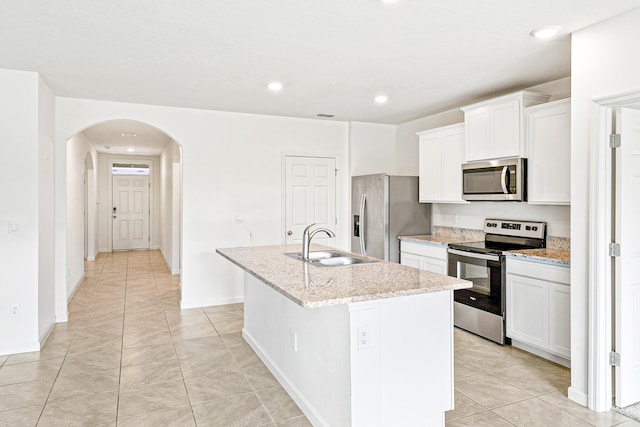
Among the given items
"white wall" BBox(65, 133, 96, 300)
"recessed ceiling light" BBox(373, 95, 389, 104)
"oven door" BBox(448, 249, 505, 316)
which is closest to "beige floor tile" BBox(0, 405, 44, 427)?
"white wall" BBox(65, 133, 96, 300)

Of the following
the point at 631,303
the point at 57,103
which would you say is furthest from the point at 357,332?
the point at 57,103

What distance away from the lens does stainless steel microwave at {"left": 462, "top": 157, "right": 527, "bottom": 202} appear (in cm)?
386

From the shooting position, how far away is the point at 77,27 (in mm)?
2750

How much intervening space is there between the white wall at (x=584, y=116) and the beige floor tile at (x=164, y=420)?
249cm

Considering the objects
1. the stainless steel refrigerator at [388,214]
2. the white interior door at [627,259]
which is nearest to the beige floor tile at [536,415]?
the white interior door at [627,259]

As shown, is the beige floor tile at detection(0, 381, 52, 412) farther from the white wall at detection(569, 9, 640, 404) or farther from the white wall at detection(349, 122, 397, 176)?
the white wall at detection(349, 122, 397, 176)

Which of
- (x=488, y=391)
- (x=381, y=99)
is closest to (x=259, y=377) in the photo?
(x=488, y=391)

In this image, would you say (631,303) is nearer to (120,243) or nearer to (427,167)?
(427,167)

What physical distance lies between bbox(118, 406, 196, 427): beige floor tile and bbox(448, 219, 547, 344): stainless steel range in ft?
8.79

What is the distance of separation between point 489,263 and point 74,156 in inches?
234

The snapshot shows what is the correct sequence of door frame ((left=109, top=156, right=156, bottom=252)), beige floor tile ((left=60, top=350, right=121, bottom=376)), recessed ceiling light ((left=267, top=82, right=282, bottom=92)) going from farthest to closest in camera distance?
1. door frame ((left=109, top=156, right=156, bottom=252))
2. recessed ceiling light ((left=267, top=82, right=282, bottom=92))
3. beige floor tile ((left=60, top=350, right=121, bottom=376))

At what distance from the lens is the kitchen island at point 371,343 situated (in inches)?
83.4

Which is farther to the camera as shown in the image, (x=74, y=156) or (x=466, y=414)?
(x=74, y=156)

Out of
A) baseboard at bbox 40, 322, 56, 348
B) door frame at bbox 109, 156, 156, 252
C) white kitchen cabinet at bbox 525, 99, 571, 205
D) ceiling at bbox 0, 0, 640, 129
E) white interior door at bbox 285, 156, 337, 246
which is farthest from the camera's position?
door frame at bbox 109, 156, 156, 252
